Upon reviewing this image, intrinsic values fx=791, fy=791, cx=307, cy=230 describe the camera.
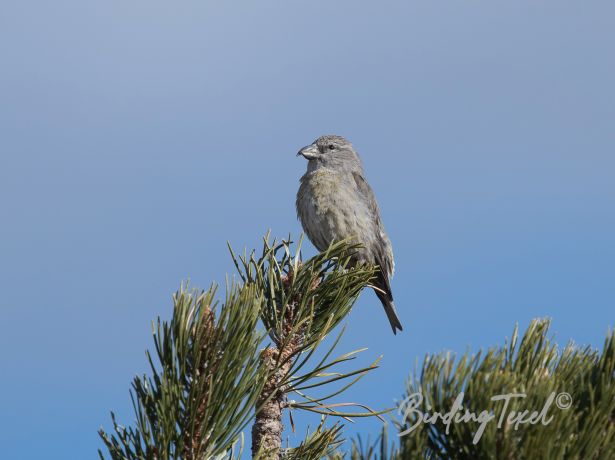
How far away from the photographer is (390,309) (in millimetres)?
8203

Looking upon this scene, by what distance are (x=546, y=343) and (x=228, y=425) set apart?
112 centimetres

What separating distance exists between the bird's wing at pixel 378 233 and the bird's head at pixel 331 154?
18 cm

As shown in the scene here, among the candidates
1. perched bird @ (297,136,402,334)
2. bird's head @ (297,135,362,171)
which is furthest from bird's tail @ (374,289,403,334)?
bird's head @ (297,135,362,171)

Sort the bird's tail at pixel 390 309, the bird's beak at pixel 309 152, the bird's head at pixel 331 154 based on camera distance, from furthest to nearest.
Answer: the bird's beak at pixel 309 152 < the bird's head at pixel 331 154 < the bird's tail at pixel 390 309

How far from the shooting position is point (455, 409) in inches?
86.7

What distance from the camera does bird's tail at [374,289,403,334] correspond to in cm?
817

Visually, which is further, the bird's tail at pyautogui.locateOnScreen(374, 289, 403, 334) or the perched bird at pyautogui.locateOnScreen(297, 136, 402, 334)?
the bird's tail at pyautogui.locateOnScreen(374, 289, 403, 334)

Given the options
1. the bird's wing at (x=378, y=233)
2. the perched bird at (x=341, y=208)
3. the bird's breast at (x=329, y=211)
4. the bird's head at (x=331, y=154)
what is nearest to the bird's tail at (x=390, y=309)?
the perched bird at (x=341, y=208)

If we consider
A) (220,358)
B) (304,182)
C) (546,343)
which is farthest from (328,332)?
(304,182)

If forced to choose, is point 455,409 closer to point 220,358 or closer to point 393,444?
point 393,444

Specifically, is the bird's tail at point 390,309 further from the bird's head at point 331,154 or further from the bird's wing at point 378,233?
the bird's head at point 331,154

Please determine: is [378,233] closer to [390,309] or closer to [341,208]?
[341,208]

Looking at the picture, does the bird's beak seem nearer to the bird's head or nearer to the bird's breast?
the bird's head

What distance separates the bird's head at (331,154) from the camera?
8758 mm
